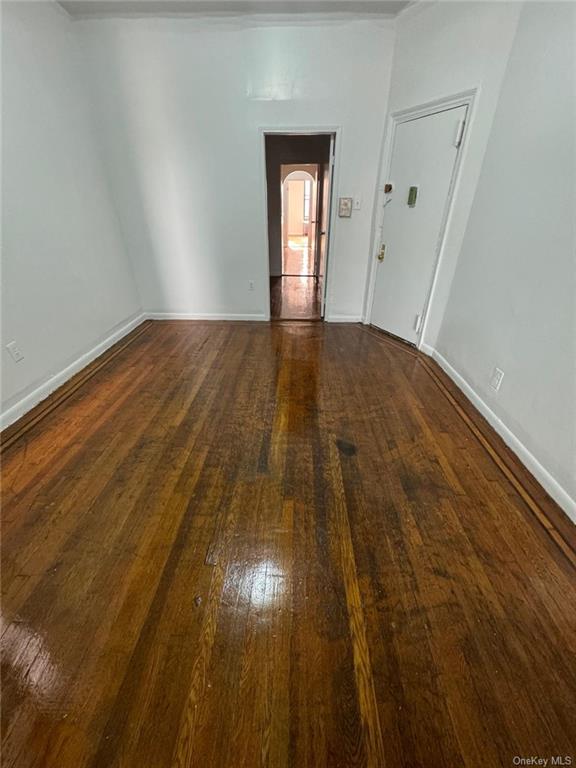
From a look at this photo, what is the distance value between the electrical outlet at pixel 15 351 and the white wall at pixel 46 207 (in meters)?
0.03

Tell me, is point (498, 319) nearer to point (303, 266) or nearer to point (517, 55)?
point (517, 55)

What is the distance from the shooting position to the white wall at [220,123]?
2713 millimetres

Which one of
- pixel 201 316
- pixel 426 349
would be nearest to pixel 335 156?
pixel 426 349

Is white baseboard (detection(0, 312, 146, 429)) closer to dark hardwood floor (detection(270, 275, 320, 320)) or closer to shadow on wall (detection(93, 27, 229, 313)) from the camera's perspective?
shadow on wall (detection(93, 27, 229, 313))

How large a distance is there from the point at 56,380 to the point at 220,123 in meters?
2.87

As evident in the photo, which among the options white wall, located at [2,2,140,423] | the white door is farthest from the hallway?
white wall, located at [2,2,140,423]

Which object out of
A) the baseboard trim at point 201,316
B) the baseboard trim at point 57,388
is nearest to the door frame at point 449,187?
the baseboard trim at point 201,316

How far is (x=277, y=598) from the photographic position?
1198 mm

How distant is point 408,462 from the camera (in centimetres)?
183

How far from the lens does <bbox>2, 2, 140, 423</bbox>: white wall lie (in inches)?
85.3

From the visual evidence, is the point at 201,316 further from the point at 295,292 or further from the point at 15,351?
the point at 15,351

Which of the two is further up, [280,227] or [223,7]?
[223,7]

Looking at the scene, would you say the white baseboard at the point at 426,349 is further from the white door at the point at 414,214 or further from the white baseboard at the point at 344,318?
the white baseboard at the point at 344,318

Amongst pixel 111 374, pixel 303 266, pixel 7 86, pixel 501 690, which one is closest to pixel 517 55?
pixel 501 690
